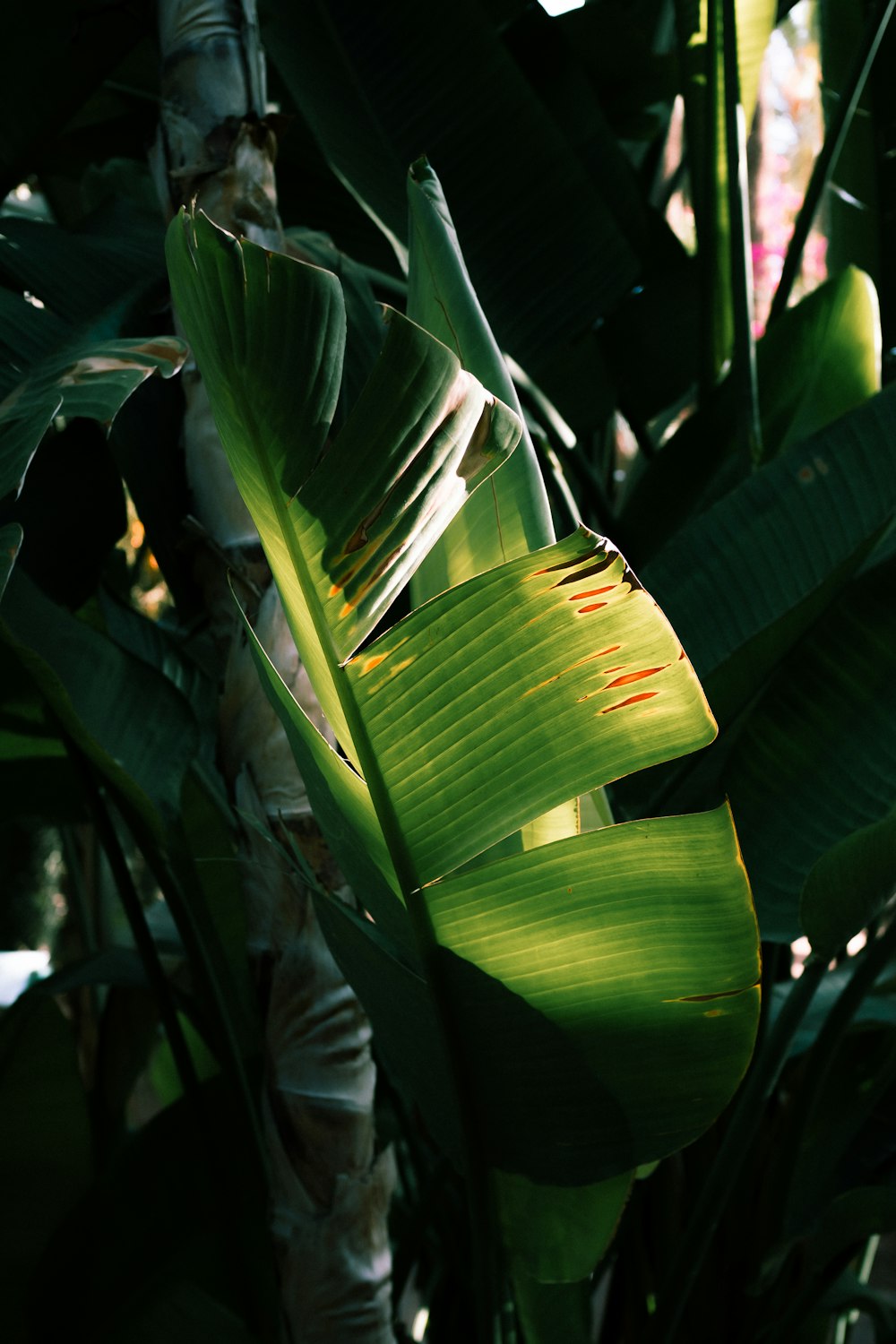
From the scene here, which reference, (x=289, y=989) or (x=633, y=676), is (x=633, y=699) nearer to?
(x=633, y=676)

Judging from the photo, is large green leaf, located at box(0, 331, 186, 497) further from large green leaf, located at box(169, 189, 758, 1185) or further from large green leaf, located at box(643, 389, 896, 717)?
large green leaf, located at box(643, 389, 896, 717)

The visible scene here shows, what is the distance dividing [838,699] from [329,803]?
0.29 metres

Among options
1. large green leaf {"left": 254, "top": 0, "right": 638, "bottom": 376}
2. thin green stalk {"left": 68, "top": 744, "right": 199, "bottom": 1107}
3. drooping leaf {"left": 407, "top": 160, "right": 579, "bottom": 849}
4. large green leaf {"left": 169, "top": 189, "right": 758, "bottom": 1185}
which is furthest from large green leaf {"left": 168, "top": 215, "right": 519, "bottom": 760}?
large green leaf {"left": 254, "top": 0, "right": 638, "bottom": 376}

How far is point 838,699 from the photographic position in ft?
1.69

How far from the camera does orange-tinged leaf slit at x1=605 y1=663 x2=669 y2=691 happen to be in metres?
0.28

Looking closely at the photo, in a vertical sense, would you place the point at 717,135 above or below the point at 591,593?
above

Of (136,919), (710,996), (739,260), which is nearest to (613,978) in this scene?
(710,996)

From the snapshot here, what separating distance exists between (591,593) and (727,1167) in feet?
1.27

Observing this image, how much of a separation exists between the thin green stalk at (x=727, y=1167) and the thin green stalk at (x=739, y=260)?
348 mm

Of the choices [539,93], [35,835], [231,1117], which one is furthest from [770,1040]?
[35,835]

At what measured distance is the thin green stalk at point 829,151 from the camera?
2.30 ft

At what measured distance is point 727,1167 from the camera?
20.8 inches

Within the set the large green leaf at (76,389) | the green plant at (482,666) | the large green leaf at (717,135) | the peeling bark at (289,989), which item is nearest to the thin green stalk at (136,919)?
the green plant at (482,666)

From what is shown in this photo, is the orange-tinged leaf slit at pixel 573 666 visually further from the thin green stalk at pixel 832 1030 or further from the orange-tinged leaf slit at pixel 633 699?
the thin green stalk at pixel 832 1030
